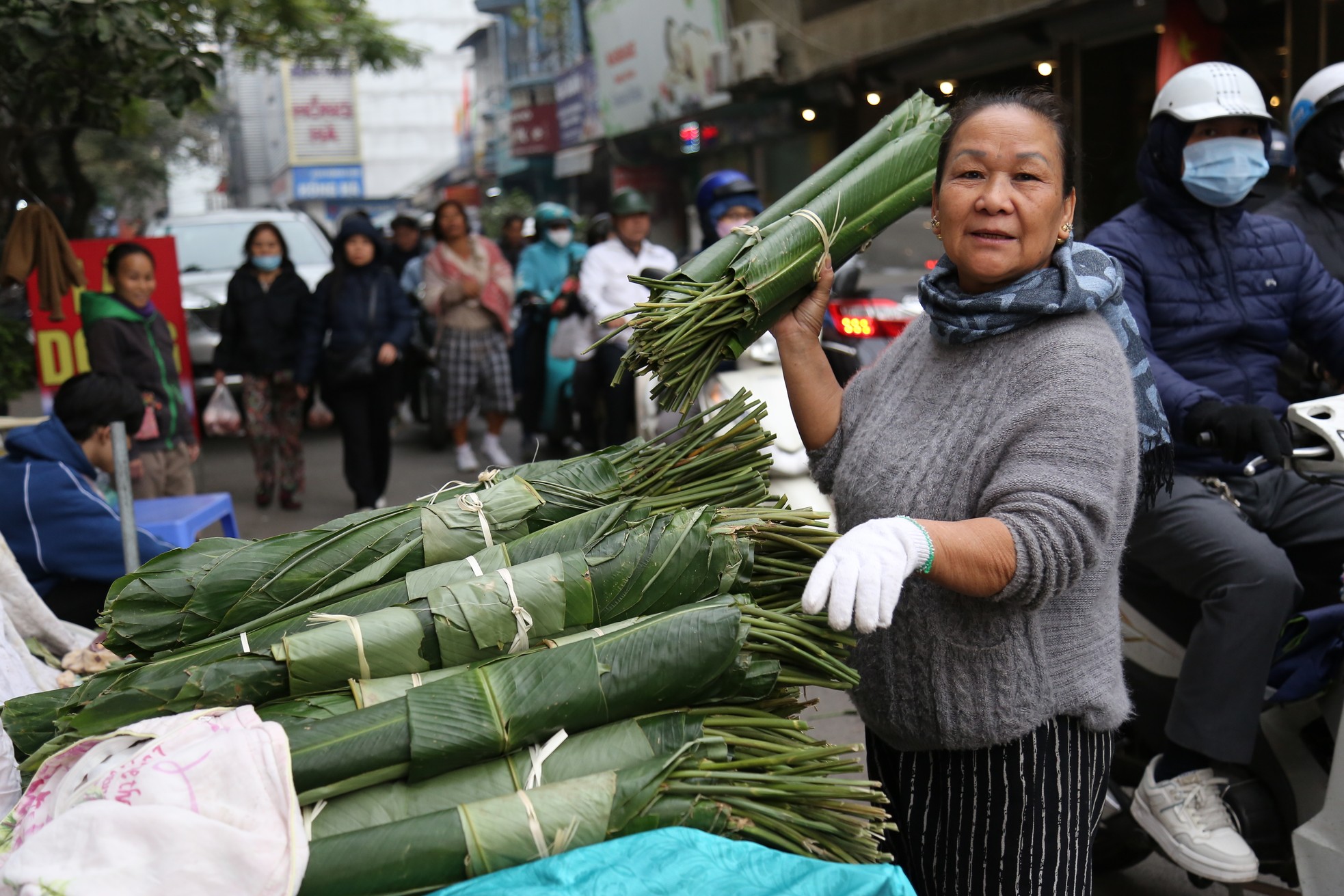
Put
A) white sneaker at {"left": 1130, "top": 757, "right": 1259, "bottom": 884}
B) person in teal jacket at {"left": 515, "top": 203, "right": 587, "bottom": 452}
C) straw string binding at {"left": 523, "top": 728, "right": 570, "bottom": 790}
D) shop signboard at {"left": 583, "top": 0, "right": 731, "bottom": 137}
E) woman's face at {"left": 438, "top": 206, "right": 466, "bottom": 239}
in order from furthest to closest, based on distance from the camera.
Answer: shop signboard at {"left": 583, "top": 0, "right": 731, "bottom": 137} → person in teal jacket at {"left": 515, "top": 203, "right": 587, "bottom": 452} → woman's face at {"left": 438, "top": 206, "right": 466, "bottom": 239} → white sneaker at {"left": 1130, "top": 757, "right": 1259, "bottom": 884} → straw string binding at {"left": 523, "top": 728, "right": 570, "bottom": 790}

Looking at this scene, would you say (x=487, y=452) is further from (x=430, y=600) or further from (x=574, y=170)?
(x=574, y=170)

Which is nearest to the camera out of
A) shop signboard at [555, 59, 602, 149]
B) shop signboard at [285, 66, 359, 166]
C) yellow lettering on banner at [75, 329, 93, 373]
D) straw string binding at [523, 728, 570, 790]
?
straw string binding at [523, 728, 570, 790]

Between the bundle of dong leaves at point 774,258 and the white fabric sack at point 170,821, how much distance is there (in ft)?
3.04

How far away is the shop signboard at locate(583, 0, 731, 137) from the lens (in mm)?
18656

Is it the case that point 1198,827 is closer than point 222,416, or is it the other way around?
point 1198,827

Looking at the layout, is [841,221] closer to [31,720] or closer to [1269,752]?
[31,720]

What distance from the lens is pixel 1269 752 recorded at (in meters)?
2.92

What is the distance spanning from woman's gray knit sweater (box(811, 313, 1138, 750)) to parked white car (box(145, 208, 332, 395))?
33.3 feet

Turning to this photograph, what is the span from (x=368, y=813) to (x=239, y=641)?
1.18 feet

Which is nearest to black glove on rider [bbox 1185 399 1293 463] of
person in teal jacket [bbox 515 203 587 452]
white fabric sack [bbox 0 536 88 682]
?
white fabric sack [bbox 0 536 88 682]

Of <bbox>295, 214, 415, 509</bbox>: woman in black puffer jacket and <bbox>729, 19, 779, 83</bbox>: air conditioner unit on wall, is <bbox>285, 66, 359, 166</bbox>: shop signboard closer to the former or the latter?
<bbox>729, 19, 779, 83</bbox>: air conditioner unit on wall

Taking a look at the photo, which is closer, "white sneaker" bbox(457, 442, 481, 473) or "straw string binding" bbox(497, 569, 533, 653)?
"straw string binding" bbox(497, 569, 533, 653)

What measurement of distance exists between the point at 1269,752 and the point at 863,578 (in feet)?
6.37

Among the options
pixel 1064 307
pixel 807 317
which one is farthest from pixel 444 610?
pixel 1064 307
